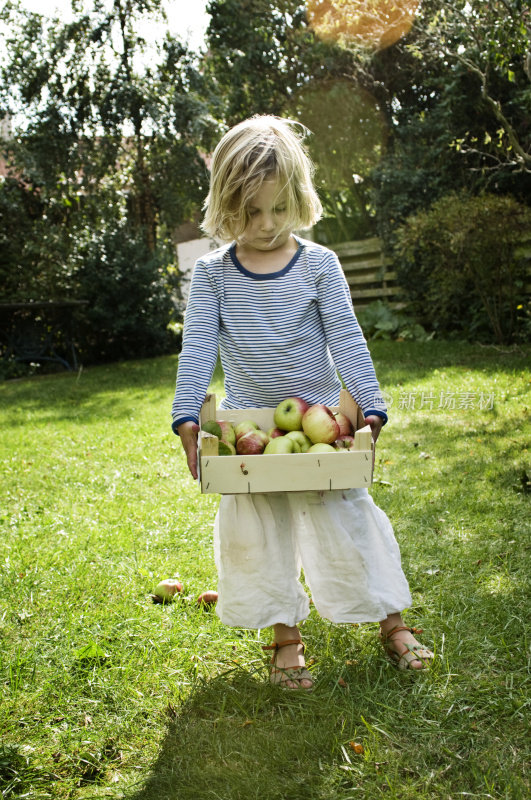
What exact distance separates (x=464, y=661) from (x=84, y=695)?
1207 millimetres

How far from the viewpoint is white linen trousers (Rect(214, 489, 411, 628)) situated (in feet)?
7.19

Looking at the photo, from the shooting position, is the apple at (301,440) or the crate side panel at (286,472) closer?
the crate side panel at (286,472)

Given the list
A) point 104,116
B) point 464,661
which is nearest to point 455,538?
point 464,661

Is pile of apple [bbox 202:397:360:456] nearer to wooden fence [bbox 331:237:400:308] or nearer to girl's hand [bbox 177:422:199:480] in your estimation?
girl's hand [bbox 177:422:199:480]

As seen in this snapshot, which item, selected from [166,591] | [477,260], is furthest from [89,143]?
[166,591]

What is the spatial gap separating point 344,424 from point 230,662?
90 cm

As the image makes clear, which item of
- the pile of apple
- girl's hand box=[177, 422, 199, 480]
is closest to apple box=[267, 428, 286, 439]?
the pile of apple

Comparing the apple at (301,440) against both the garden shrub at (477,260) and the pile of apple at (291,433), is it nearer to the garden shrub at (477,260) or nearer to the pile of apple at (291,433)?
the pile of apple at (291,433)

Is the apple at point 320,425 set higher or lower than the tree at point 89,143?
lower

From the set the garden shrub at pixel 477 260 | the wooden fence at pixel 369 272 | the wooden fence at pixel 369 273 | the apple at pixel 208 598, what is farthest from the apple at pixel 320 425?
the wooden fence at pixel 369 272

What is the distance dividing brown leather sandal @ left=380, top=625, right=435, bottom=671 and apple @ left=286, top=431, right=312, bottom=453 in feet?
2.30

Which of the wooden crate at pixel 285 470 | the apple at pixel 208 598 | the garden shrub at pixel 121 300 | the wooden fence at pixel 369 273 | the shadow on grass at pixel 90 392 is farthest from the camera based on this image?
the wooden fence at pixel 369 273

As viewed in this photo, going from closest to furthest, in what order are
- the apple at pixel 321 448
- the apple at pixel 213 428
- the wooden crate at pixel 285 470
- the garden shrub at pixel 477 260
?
Result: the wooden crate at pixel 285 470, the apple at pixel 321 448, the apple at pixel 213 428, the garden shrub at pixel 477 260

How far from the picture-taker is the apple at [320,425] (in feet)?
6.77
